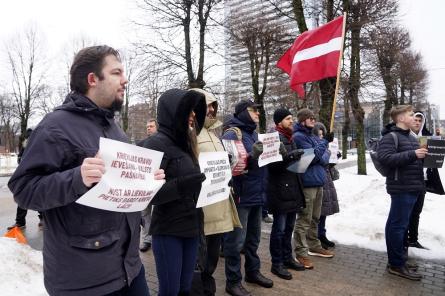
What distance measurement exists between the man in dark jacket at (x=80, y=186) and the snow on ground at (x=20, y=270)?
8.02 ft

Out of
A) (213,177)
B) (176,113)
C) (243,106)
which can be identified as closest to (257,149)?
(243,106)

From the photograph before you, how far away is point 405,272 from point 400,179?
1.21 meters

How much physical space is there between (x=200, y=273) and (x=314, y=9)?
13.5 metres

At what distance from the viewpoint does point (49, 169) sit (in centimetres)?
185

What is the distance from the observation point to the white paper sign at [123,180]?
A: 6.02 ft

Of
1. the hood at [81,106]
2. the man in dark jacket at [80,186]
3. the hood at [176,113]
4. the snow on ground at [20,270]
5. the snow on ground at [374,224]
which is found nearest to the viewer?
the man in dark jacket at [80,186]

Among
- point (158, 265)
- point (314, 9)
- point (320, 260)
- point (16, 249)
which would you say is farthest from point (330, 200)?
point (314, 9)

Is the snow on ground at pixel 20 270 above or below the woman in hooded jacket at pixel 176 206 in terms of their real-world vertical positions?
below

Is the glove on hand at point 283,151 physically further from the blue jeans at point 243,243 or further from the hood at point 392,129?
the hood at point 392,129

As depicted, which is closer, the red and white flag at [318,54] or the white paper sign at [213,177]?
the white paper sign at [213,177]

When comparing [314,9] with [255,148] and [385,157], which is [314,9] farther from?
[255,148]

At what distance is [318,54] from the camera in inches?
271

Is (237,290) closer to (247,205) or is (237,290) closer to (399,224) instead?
(247,205)

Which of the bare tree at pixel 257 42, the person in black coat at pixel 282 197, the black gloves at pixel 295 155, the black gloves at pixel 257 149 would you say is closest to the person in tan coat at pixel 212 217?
the black gloves at pixel 257 149
